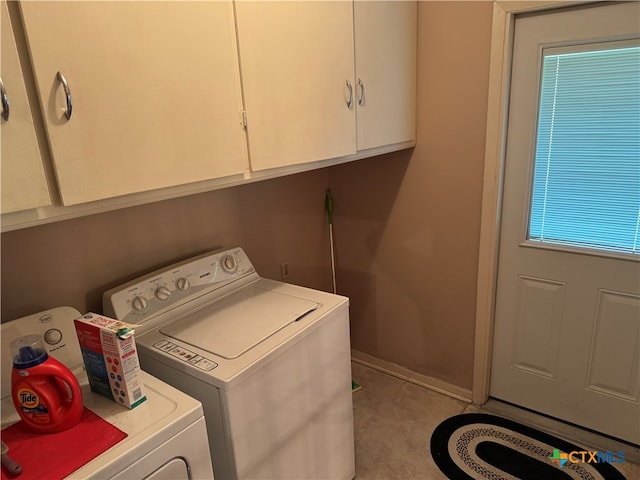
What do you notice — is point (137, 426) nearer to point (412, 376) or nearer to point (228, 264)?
point (228, 264)

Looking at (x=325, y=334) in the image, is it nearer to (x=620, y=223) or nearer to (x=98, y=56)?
(x=98, y=56)

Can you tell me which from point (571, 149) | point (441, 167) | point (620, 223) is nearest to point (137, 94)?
point (441, 167)

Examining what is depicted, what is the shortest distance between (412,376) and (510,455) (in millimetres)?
703

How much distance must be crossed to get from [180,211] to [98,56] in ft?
2.84

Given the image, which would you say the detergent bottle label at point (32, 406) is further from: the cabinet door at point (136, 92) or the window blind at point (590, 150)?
the window blind at point (590, 150)

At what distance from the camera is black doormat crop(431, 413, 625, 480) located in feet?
6.41

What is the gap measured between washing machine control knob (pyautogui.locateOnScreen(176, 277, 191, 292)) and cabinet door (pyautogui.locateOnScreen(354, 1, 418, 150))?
89cm

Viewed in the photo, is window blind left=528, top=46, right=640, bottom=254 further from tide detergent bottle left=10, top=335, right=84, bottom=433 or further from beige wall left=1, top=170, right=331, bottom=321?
tide detergent bottle left=10, top=335, right=84, bottom=433

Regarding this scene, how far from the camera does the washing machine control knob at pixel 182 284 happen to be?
5.56 feet

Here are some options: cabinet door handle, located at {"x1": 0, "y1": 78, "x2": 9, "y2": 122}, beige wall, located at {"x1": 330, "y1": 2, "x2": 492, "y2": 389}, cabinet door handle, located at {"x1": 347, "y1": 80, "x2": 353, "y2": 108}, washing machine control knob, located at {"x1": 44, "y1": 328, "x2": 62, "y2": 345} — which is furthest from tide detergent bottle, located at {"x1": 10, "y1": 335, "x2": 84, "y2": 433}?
beige wall, located at {"x1": 330, "y1": 2, "x2": 492, "y2": 389}

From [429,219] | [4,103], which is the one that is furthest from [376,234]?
[4,103]

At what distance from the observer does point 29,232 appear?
4.50 feet

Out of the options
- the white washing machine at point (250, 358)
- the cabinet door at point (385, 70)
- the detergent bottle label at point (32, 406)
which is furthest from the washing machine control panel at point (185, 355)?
the cabinet door at point (385, 70)

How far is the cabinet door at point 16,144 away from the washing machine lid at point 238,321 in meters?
0.71
